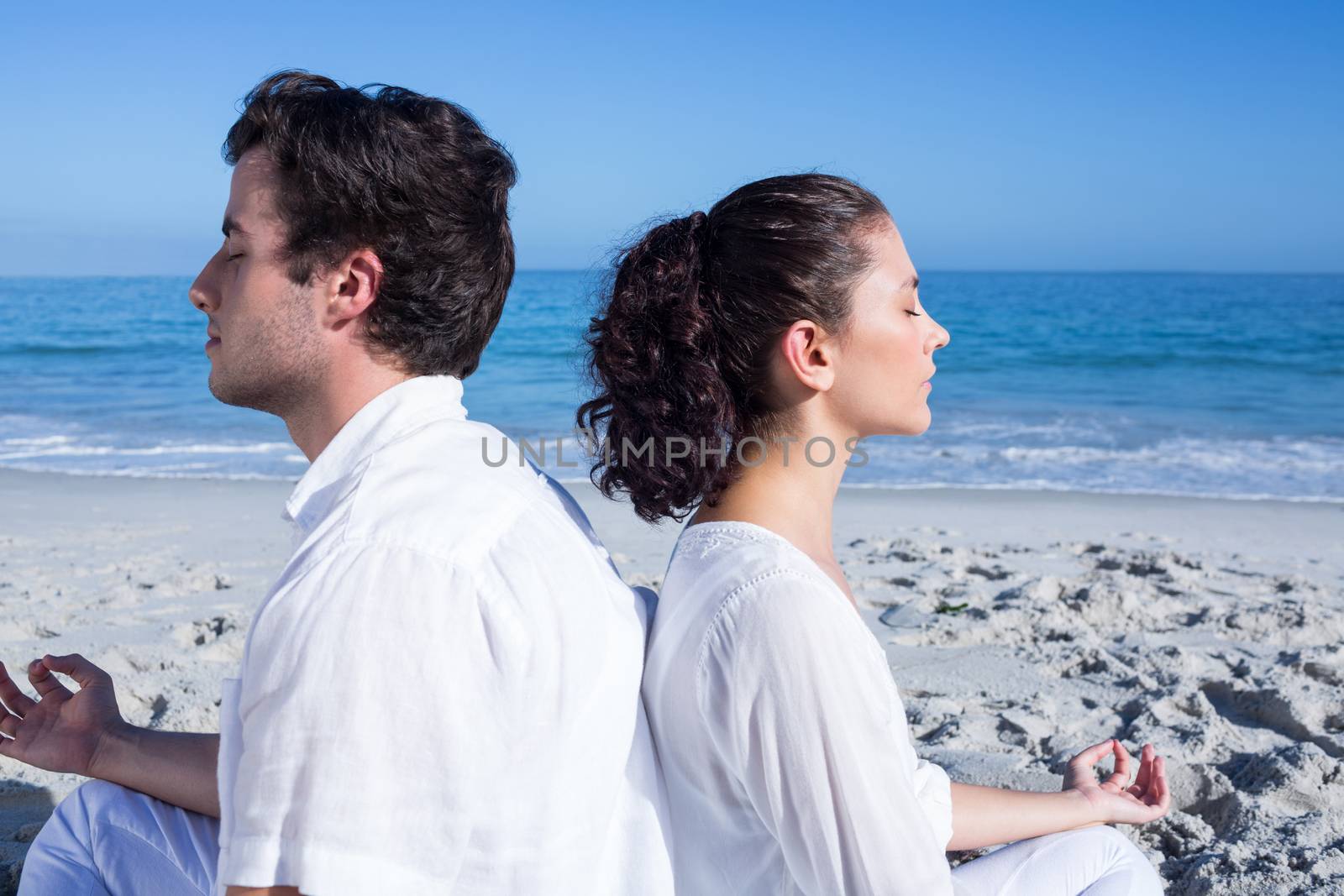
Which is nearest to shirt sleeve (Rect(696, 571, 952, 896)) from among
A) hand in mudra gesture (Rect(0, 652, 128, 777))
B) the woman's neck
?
the woman's neck

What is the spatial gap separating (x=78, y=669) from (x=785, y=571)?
1.23 m

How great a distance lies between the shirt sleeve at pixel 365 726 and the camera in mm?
1072

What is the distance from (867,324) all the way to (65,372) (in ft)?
54.8

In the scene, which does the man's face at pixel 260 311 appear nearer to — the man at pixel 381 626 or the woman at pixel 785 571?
the man at pixel 381 626

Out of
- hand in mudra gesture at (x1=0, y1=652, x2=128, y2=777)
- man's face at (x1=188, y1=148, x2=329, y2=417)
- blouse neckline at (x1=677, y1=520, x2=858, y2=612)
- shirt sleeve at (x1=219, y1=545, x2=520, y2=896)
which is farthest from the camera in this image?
hand in mudra gesture at (x1=0, y1=652, x2=128, y2=777)

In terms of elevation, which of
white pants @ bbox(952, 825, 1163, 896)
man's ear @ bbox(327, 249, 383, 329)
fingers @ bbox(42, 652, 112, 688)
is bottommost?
white pants @ bbox(952, 825, 1163, 896)

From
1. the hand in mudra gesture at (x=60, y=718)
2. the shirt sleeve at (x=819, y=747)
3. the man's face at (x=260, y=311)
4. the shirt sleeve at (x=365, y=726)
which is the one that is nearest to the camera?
the shirt sleeve at (x=365, y=726)

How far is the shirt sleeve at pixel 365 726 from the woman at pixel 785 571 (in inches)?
13.6

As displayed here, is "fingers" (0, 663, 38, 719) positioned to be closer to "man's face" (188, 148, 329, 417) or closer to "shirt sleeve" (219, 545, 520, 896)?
"man's face" (188, 148, 329, 417)

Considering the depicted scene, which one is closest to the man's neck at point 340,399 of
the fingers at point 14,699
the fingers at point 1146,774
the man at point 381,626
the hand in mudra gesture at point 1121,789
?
the man at point 381,626

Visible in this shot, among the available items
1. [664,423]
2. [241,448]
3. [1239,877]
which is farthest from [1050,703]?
[241,448]

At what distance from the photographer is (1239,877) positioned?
7.75 ft

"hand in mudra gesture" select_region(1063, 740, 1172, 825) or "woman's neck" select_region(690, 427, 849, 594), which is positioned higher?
"woman's neck" select_region(690, 427, 849, 594)

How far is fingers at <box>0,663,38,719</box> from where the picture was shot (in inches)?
70.5
